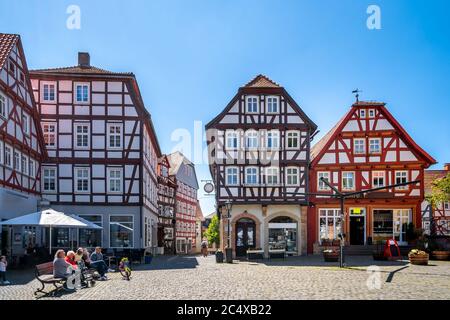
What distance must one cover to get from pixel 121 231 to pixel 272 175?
10.4 metres

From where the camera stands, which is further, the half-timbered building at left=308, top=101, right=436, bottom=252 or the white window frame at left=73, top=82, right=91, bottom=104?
the half-timbered building at left=308, top=101, right=436, bottom=252

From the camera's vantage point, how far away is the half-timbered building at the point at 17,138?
26031mm

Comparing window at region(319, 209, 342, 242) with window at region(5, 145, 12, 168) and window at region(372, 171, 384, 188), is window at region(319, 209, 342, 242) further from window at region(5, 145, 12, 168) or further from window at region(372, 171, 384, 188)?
window at region(5, 145, 12, 168)

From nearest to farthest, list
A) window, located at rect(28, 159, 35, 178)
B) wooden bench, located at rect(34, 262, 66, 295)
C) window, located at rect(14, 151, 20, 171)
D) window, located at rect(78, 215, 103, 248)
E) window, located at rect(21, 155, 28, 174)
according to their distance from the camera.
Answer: wooden bench, located at rect(34, 262, 66, 295) → window, located at rect(14, 151, 20, 171) → window, located at rect(21, 155, 28, 174) → window, located at rect(28, 159, 35, 178) → window, located at rect(78, 215, 103, 248)

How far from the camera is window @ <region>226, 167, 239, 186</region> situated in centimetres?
3519

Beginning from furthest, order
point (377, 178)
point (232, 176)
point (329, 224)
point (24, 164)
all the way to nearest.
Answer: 1. point (377, 178)
2. point (329, 224)
3. point (232, 176)
4. point (24, 164)

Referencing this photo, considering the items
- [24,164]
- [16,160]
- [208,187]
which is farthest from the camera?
[208,187]

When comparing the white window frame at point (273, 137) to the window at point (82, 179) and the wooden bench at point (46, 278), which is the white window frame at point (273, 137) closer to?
the window at point (82, 179)

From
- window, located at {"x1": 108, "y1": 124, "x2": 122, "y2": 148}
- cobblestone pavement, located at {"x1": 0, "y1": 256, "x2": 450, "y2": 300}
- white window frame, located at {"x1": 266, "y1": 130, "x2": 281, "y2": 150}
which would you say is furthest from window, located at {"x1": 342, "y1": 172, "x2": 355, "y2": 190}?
window, located at {"x1": 108, "y1": 124, "x2": 122, "y2": 148}

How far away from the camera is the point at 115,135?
3459 cm

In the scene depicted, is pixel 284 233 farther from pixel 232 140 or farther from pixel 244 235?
pixel 232 140

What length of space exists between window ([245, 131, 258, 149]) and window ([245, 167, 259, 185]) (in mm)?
1447

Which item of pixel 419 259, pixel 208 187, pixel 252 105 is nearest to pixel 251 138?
pixel 252 105
